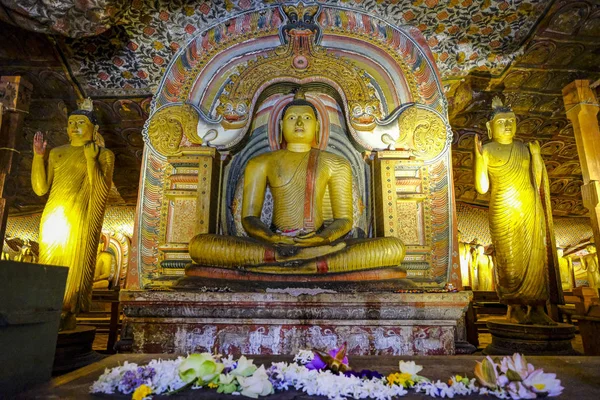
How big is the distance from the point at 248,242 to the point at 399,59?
319cm

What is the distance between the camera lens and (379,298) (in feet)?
10.2

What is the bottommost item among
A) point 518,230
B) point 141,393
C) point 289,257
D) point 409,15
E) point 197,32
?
point 141,393

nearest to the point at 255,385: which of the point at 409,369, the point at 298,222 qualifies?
the point at 409,369

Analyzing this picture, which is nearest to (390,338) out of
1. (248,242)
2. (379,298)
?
(379,298)

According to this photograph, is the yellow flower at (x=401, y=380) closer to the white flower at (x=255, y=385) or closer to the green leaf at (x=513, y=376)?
the green leaf at (x=513, y=376)

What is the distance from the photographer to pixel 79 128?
457 cm

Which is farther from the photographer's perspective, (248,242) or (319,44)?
(319,44)

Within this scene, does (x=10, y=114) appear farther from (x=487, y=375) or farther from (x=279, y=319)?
(x=487, y=375)

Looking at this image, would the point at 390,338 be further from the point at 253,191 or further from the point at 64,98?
the point at 64,98

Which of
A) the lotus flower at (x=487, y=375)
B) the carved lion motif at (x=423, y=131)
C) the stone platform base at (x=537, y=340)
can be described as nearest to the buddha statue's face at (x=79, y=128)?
the carved lion motif at (x=423, y=131)

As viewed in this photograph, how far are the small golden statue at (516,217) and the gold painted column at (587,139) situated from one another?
676mm

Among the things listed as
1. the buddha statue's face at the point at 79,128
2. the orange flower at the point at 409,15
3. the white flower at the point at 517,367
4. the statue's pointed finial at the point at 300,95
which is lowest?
the white flower at the point at 517,367

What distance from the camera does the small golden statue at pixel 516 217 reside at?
13.8ft

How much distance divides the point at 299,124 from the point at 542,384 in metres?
4.13
